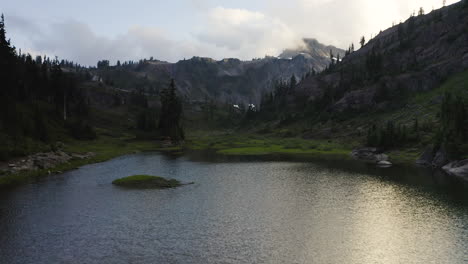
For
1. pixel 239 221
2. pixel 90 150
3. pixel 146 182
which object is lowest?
pixel 239 221

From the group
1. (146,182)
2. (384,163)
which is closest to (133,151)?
(146,182)

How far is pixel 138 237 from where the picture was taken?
164 ft

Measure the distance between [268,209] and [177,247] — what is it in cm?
2345

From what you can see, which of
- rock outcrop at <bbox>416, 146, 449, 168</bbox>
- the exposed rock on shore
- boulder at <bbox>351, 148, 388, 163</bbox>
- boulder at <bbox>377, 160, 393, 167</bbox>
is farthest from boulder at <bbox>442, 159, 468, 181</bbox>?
the exposed rock on shore

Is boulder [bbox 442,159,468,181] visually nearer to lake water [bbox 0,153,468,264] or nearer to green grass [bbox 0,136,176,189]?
lake water [bbox 0,153,468,264]

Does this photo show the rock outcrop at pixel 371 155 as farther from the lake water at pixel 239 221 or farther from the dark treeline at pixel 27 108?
the dark treeline at pixel 27 108

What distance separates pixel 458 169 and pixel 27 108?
156 m

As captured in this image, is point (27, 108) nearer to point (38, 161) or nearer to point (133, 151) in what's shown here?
point (133, 151)

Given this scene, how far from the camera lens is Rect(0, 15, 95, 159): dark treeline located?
111250 mm

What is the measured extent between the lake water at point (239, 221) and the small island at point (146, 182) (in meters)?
3.47

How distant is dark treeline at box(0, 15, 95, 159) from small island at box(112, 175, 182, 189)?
3316cm

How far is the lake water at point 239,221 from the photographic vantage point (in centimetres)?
4450

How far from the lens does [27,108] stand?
492 feet

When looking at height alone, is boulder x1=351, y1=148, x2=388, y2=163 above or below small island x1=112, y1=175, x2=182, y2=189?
above
